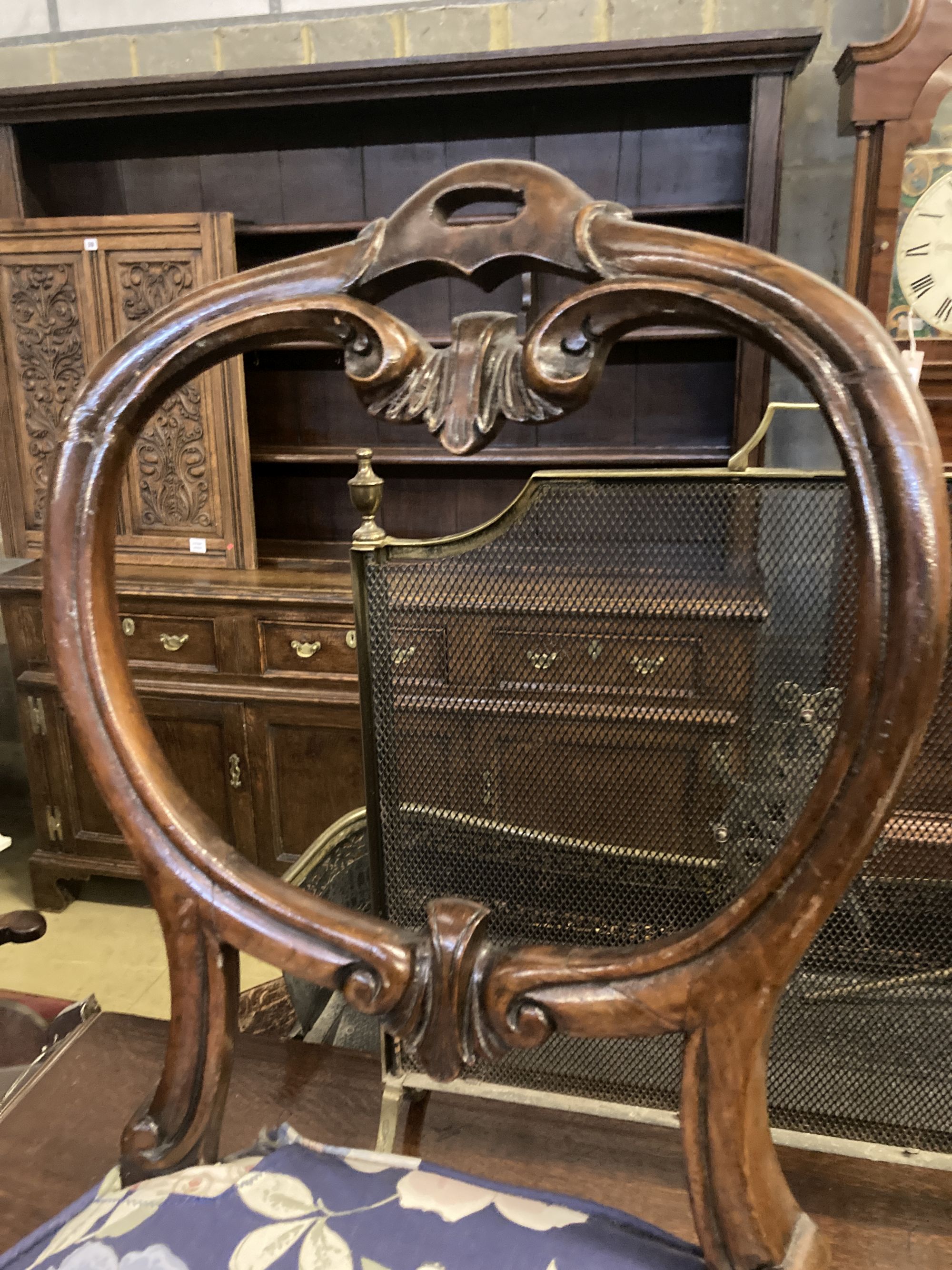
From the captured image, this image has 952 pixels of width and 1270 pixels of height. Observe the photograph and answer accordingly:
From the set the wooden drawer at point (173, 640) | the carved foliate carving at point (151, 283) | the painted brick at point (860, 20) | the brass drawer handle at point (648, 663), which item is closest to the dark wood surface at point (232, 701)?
the wooden drawer at point (173, 640)

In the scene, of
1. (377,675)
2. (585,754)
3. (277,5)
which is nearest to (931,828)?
(585,754)

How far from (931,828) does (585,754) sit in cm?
32

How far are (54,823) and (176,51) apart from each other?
2013 mm

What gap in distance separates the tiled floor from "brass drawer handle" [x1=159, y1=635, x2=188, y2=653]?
73cm

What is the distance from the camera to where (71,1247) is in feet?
1.44

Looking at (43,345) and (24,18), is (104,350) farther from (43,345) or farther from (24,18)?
(24,18)

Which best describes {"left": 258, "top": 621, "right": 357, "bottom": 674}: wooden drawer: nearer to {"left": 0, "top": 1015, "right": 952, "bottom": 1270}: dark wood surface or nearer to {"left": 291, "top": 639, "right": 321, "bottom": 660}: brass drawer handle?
{"left": 291, "top": 639, "right": 321, "bottom": 660}: brass drawer handle

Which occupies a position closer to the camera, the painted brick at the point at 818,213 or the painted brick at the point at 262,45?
the painted brick at the point at 818,213

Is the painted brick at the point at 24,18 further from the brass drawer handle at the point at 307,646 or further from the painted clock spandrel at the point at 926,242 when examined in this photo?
the painted clock spandrel at the point at 926,242

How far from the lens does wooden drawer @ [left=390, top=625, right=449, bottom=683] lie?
82 cm

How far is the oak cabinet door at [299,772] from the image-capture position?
2.12 meters

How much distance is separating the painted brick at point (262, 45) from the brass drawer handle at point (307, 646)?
1429 mm

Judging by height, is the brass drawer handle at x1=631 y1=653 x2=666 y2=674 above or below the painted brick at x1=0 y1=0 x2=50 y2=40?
below

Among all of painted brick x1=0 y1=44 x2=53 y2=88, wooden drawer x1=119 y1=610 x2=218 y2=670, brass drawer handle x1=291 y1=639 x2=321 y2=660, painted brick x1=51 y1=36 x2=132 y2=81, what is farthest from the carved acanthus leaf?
painted brick x1=0 y1=44 x2=53 y2=88
